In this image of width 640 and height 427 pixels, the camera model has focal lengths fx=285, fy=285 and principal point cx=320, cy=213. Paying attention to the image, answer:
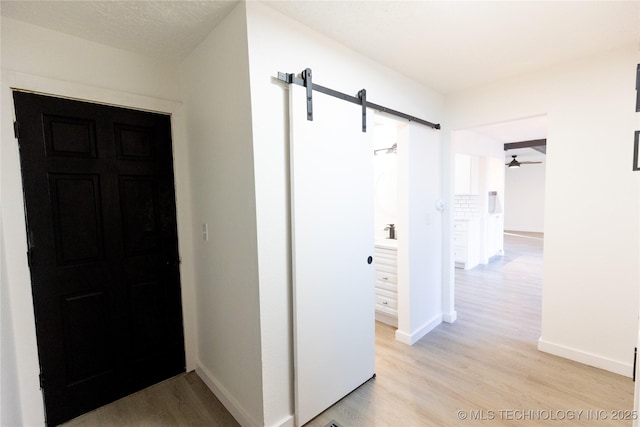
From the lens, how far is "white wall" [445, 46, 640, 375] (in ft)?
7.18

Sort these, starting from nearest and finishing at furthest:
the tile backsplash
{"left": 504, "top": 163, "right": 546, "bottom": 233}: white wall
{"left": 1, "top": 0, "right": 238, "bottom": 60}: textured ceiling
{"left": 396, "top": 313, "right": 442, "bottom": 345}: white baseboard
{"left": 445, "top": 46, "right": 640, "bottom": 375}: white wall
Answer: {"left": 1, "top": 0, "right": 238, "bottom": 60}: textured ceiling
{"left": 445, "top": 46, "right": 640, "bottom": 375}: white wall
{"left": 396, "top": 313, "right": 442, "bottom": 345}: white baseboard
the tile backsplash
{"left": 504, "top": 163, "right": 546, "bottom": 233}: white wall

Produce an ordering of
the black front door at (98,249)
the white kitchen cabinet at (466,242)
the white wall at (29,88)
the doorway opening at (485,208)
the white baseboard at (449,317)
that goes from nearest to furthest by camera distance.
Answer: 1. the white wall at (29,88)
2. the black front door at (98,249)
3. the white baseboard at (449,317)
4. the doorway opening at (485,208)
5. the white kitchen cabinet at (466,242)

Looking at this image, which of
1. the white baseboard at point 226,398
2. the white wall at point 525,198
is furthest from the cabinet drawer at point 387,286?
the white wall at point 525,198

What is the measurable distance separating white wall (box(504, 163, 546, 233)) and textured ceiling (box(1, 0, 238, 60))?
1089 cm

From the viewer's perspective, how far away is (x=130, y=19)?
5.41ft

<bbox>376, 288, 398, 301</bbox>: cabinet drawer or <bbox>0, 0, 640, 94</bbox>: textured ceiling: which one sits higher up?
<bbox>0, 0, 640, 94</bbox>: textured ceiling

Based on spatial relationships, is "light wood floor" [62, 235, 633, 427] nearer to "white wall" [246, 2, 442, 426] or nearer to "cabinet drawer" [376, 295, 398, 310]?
"cabinet drawer" [376, 295, 398, 310]

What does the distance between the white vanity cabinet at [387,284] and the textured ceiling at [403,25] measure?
1887 millimetres

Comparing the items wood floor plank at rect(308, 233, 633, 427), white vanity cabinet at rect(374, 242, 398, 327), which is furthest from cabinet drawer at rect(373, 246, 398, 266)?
wood floor plank at rect(308, 233, 633, 427)

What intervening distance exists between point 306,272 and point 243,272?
382mm

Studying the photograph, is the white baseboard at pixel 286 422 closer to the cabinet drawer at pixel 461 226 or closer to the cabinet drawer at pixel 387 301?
the cabinet drawer at pixel 387 301

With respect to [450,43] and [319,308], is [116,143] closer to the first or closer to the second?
[319,308]

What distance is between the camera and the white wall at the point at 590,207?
219 centimetres

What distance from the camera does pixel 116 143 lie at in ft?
6.66
